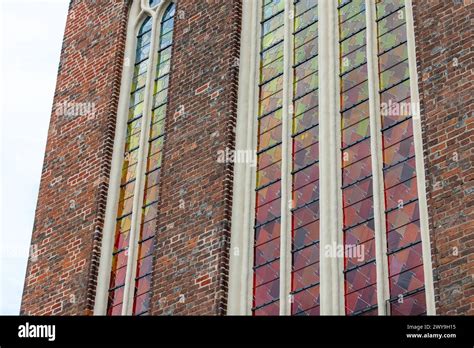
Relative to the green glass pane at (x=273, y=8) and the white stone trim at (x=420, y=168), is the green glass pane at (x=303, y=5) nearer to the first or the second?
the green glass pane at (x=273, y=8)

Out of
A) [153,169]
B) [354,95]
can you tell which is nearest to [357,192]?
[354,95]

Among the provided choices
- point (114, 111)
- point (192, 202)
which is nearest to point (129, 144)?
point (114, 111)

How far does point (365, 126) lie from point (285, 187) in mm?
1473

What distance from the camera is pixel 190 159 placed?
19266 mm

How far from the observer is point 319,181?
58.0 feet

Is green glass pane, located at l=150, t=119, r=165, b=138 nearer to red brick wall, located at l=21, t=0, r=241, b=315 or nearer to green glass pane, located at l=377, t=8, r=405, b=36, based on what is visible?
red brick wall, located at l=21, t=0, r=241, b=315

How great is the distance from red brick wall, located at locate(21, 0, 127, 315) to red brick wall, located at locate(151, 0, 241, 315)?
1389 mm

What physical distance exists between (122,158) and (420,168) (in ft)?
20.3

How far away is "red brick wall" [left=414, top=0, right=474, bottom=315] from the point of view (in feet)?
49.4

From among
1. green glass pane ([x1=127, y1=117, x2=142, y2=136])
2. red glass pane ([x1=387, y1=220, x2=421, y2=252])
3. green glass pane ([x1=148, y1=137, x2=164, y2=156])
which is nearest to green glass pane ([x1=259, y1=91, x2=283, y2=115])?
green glass pane ([x1=148, y1=137, x2=164, y2=156])

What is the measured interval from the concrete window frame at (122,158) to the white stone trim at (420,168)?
5.05 metres

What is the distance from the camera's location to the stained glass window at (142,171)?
19.2 metres

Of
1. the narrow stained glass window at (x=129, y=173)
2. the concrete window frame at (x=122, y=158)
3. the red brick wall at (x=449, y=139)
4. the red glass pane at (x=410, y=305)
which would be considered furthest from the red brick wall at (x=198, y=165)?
the red brick wall at (x=449, y=139)
